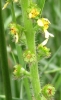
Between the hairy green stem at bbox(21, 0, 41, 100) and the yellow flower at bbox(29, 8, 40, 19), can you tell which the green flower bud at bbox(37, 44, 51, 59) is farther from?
the yellow flower at bbox(29, 8, 40, 19)

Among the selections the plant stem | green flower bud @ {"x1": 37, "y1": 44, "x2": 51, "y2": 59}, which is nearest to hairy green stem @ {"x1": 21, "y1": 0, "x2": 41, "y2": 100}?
green flower bud @ {"x1": 37, "y1": 44, "x2": 51, "y2": 59}

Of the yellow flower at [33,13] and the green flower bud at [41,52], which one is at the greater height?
the yellow flower at [33,13]

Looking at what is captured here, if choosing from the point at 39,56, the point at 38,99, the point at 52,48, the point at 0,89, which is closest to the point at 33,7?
the point at 39,56

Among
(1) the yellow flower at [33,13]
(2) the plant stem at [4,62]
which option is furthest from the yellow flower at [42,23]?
(2) the plant stem at [4,62]

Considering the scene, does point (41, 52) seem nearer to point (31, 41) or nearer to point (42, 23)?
point (31, 41)

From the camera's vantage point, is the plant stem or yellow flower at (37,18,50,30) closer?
yellow flower at (37,18,50,30)

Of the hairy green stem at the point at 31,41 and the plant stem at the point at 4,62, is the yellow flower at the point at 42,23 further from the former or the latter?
the plant stem at the point at 4,62

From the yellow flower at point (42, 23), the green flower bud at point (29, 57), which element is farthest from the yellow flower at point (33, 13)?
the green flower bud at point (29, 57)

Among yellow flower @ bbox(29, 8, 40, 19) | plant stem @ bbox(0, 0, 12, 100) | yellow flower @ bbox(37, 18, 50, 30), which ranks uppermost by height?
yellow flower @ bbox(29, 8, 40, 19)

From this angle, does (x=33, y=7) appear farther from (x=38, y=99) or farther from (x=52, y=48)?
(x=52, y=48)

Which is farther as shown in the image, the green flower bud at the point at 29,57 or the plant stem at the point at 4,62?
the plant stem at the point at 4,62

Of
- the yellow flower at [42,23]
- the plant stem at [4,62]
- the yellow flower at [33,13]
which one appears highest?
the yellow flower at [33,13]
